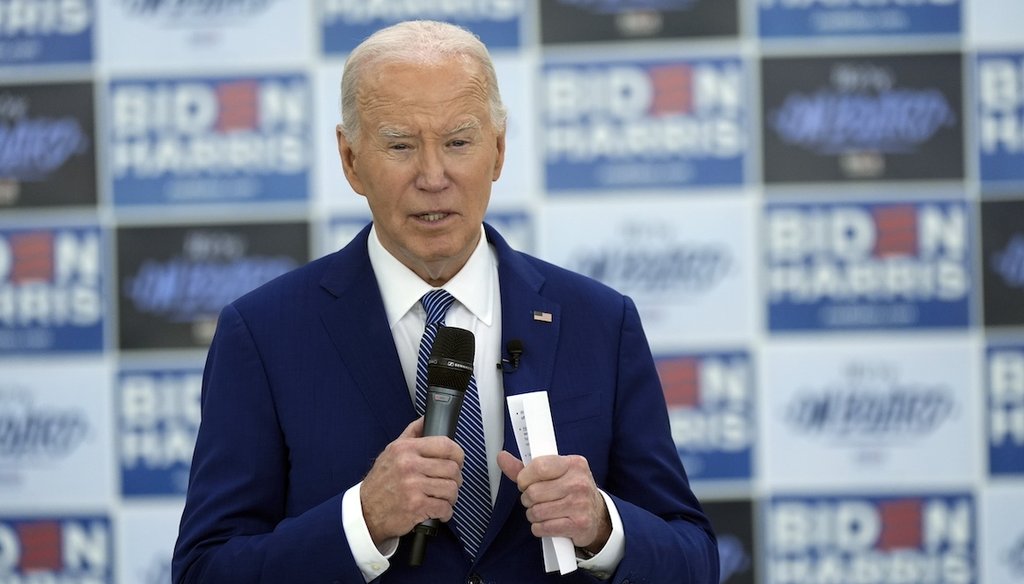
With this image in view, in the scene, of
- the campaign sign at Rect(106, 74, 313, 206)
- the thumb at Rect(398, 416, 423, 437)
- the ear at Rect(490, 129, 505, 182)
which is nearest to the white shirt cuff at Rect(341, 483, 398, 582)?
the thumb at Rect(398, 416, 423, 437)

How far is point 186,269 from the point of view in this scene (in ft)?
12.5

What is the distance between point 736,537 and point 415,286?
231 centimetres

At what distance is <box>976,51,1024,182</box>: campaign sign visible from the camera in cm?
372

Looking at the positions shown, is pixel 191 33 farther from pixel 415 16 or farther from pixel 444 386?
pixel 444 386

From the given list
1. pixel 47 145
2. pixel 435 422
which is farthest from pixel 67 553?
pixel 435 422

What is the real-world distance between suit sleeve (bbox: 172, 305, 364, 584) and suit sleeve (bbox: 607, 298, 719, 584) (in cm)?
42

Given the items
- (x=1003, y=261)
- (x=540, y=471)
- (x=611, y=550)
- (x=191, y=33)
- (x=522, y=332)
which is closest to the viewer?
(x=540, y=471)

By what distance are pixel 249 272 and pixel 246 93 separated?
560mm

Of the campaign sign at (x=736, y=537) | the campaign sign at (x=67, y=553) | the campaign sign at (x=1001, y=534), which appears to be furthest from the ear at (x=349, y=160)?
the campaign sign at (x=1001, y=534)

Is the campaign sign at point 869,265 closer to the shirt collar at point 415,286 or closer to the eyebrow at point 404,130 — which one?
the shirt collar at point 415,286

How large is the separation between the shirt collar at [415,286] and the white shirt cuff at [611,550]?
1.11ft

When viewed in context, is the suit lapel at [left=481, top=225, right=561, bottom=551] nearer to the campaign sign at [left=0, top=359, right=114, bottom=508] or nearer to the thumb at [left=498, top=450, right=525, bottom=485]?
the thumb at [left=498, top=450, right=525, bottom=485]

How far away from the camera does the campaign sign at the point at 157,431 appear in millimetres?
3795

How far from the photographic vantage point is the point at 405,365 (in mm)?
1716
